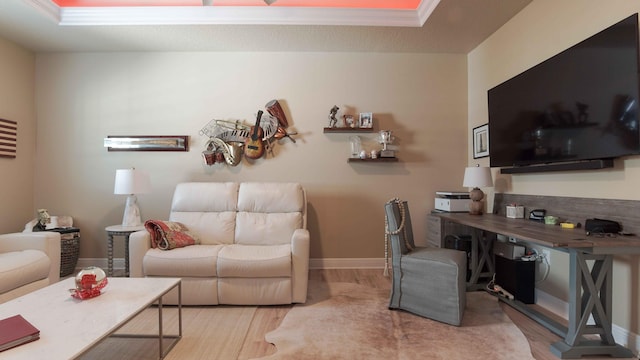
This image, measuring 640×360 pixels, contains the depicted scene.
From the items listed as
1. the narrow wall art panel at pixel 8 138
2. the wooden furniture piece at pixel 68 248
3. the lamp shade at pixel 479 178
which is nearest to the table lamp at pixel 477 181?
the lamp shade at pixel 479 178

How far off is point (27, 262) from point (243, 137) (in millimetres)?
2192

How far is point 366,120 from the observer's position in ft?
12.8

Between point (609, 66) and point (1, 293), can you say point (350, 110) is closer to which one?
point (609, 66)

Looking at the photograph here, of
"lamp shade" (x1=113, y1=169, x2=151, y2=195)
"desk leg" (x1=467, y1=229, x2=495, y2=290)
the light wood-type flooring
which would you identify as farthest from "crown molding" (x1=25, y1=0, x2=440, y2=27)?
the light wood-type flooring

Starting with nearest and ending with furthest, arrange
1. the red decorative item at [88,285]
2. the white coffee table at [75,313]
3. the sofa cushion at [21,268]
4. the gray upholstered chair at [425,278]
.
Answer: the white coffee table at [75,313]
the red decorative item at [88,285]
the sofa cushion at [21,268]
the gray upholstered chair at [425,278]

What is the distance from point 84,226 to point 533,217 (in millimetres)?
4591

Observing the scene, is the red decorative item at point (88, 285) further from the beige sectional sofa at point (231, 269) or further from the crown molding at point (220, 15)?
the crown molding at point (220, 15)

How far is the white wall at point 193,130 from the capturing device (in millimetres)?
3920

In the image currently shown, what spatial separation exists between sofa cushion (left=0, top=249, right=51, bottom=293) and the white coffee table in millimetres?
529

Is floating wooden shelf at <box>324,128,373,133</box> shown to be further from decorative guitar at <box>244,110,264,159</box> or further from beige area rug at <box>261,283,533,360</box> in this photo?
beige area rug at <box>261,283,533,360</box>

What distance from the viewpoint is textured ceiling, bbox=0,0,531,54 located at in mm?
3049

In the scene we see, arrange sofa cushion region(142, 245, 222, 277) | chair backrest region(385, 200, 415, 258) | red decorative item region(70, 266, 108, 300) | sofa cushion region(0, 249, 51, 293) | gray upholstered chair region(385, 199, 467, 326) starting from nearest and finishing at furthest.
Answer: red decorative item region(70, 266, 108, 300) → sofa cushion region(0, 249, 51, 293) → gray upholstered chair region(385, 199, 467, 326) → chair backrest region(385, 200, 415, 258) → sofa cushion region(142, 245, 222, 277)

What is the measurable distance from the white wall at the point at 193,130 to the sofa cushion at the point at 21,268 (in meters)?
1.34

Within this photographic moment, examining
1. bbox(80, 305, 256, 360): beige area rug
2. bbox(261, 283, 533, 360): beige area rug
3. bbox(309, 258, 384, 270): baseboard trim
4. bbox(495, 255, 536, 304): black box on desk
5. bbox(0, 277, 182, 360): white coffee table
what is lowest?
bbox(80, 305, 256, 360): beige area rug
